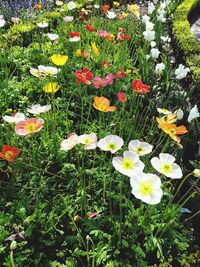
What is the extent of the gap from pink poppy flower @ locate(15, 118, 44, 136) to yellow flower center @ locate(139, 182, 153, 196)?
0.73m

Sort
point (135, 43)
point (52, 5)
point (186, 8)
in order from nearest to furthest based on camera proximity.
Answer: point (135, 43) → point (52, 5) → point (186, 8)

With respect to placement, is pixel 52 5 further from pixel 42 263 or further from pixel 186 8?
pixel 42 263

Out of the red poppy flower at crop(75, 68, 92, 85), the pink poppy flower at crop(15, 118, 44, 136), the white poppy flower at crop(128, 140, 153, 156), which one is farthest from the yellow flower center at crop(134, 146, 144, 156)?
the red poppy flower at crop(75, 68, 92, 85)

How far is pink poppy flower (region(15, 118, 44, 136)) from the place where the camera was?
229 centimetres

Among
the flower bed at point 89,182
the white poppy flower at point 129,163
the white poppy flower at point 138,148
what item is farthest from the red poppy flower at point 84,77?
the white poppy flower at point 129,163

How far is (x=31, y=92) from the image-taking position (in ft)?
12.0

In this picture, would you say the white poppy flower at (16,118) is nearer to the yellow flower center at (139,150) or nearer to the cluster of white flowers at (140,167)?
the cluster of white flowers at (140,167)

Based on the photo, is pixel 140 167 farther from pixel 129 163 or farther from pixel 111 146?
pixel 111 146

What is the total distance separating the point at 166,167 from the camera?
2141 millimetres

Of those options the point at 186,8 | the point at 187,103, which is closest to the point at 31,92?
the point at 187,103

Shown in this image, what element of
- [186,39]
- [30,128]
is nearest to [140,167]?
[30,128]

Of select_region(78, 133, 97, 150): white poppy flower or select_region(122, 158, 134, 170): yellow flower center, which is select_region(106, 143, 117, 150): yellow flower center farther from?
select_region(122, 158, 134, 170): yellow flower center

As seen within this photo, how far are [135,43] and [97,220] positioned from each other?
2.82m

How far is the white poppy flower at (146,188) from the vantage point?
1.92m
